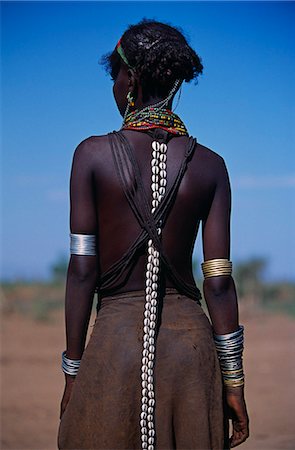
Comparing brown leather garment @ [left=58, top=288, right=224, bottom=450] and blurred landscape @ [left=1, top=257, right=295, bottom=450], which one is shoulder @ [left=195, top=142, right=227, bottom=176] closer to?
brown leather garment @ [left=58, top=288, right=224, bottom=450]

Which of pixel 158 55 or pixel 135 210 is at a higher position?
pixel 158 55

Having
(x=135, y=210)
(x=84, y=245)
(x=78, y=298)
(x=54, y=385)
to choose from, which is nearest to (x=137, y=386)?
(x=78, y=298)

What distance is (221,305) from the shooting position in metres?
3.43

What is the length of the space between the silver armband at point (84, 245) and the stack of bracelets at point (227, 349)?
520 millimetres

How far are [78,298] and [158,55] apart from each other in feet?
3.60

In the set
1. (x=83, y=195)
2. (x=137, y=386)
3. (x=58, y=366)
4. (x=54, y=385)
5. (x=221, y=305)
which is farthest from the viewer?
(x=58, y=366)

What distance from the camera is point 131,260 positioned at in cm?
334

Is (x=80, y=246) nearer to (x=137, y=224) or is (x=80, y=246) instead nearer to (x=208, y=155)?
(x=137, y=224)

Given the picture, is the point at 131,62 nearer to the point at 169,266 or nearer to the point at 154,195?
the point at 154,195

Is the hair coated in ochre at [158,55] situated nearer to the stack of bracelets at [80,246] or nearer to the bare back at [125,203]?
the bare back at [125,203]

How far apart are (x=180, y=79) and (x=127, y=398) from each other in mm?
1409

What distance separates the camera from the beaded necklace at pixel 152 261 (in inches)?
127

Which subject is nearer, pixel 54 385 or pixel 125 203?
pixel 125 203

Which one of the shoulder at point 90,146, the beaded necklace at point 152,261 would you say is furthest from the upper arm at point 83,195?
the beaded necklace at point 152,261
